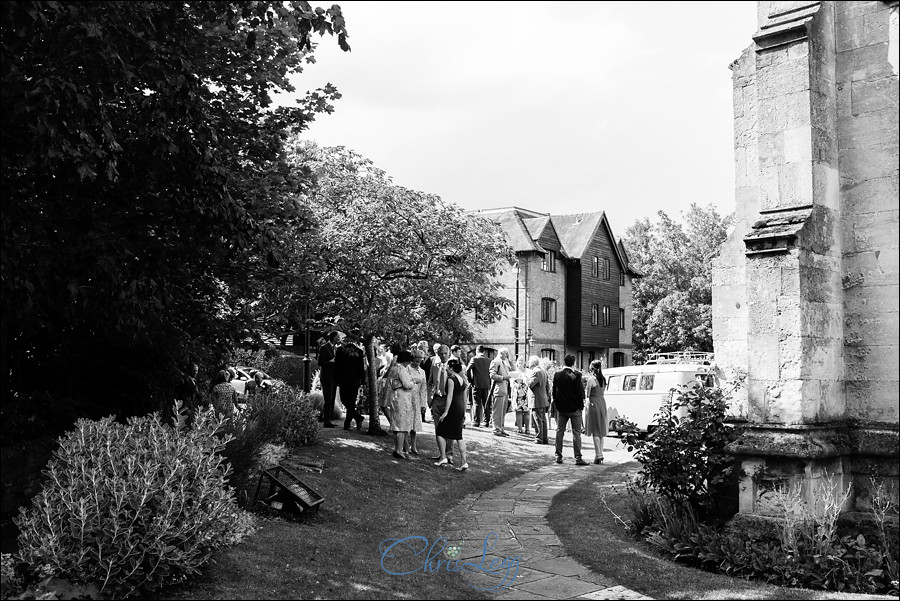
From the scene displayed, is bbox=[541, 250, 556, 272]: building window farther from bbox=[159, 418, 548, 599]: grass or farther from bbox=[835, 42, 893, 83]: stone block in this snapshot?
bbox=[835, 42, 893, 83]: stone block

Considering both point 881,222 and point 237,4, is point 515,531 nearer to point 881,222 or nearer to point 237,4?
point 881,222

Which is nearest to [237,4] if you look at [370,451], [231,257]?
[231,257]

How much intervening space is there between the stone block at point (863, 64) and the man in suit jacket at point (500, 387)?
12.0 m

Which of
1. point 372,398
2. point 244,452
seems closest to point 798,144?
point 244,452

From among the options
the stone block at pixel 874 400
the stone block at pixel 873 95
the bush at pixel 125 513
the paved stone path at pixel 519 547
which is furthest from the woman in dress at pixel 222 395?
the stone block at pixel 873 95

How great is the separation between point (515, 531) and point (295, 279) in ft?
13.1

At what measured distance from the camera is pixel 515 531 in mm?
8617

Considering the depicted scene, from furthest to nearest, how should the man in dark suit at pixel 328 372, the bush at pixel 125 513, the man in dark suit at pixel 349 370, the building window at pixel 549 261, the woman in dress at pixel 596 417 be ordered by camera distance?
the building window at pixel 549 261 → the man in dark suit at pixel 328 372 → the man in dark suit at pixel 349 370 → the woman in dress at pixel 596 417 → the bush at pixel 125 513

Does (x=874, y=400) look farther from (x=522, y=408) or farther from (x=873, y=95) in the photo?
(x=522, y=408)

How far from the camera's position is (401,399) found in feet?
42.0

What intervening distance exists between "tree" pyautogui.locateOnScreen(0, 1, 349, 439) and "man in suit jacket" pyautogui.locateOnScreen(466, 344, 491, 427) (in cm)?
1004

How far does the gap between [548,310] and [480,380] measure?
26.8 m

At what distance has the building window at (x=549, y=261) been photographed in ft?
146

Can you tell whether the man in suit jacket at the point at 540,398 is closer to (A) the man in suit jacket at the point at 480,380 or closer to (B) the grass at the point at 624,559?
(A) the man in suit jacket at the point at 480,380
